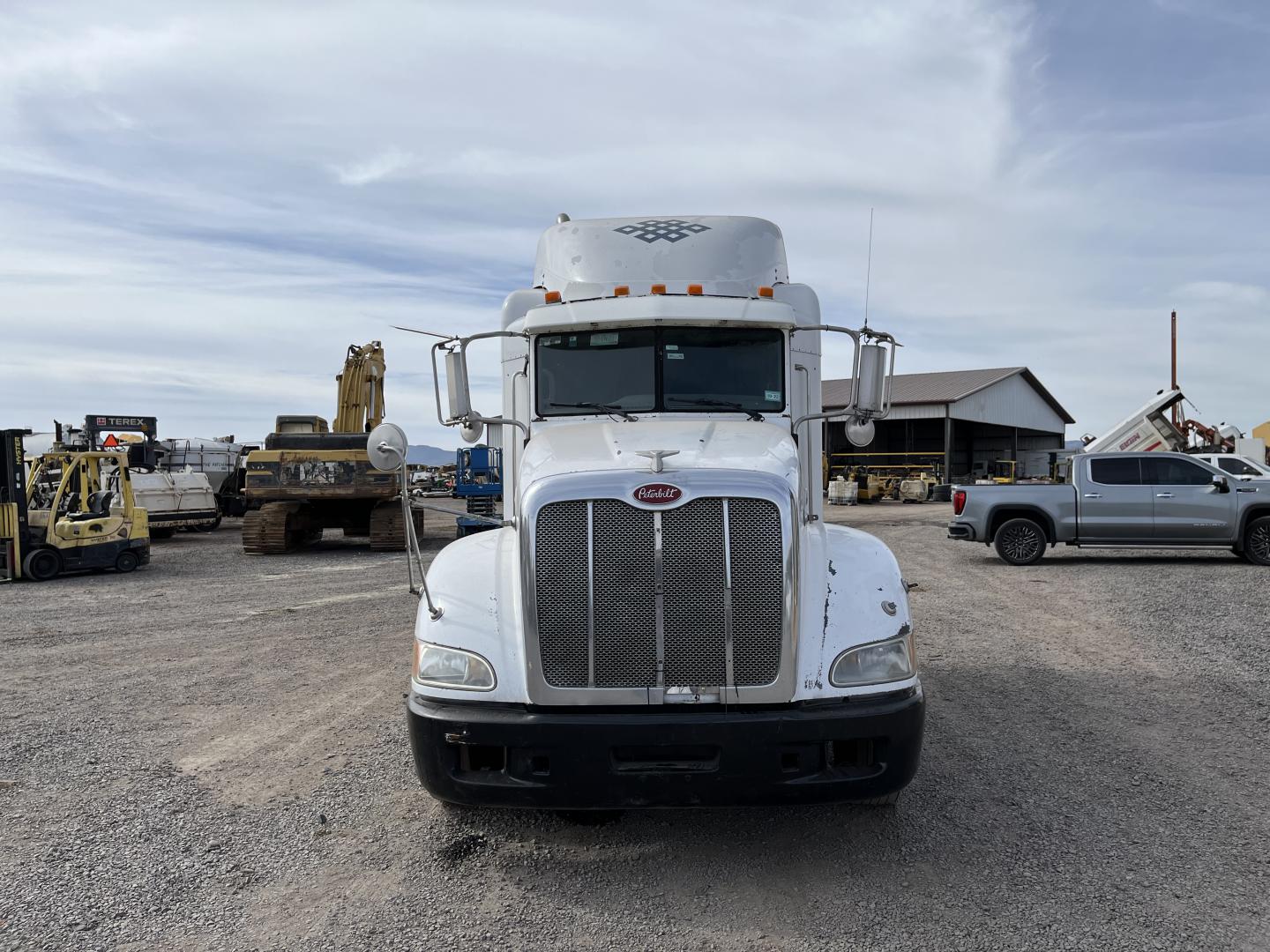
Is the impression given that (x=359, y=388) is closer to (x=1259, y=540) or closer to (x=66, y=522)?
(x=66, y=522)

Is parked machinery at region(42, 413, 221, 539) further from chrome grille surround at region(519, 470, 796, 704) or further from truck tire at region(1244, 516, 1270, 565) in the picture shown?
truck tire at region(1244, 516, 1270, 565)

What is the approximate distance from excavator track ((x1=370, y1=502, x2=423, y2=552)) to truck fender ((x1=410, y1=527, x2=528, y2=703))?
45.4ft

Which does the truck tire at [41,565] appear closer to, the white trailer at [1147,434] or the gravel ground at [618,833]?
the gravel ground at [618,833]

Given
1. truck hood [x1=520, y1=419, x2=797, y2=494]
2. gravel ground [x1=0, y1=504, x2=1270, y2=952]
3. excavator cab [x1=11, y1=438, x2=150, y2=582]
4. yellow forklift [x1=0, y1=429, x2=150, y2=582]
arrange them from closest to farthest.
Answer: gravel ground [x1=0, y1=504, x2=1270, y2=952]
truck hood [x1=520, y1=419, x2=797, y2=494]
yellow forklift [x1=0, y1=429, x2=150, y2=582]
excavator cab [x1=11, y1=438, x2=150, y2=582]

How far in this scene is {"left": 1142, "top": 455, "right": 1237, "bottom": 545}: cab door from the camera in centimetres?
1409

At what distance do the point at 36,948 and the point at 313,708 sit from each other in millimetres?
3176

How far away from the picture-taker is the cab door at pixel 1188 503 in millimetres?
14094

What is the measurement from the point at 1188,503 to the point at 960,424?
3658cm

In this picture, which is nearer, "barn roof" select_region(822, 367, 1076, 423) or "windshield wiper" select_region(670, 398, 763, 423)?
"windshield wiper" select_region(670, 398, 763, 423)

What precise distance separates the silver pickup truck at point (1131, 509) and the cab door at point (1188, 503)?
0.01m

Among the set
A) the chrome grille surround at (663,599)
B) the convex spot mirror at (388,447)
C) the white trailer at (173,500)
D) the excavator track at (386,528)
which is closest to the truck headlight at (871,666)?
the chrome grille surround at (663,599)

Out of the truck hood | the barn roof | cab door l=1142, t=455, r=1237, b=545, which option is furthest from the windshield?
the barn roof

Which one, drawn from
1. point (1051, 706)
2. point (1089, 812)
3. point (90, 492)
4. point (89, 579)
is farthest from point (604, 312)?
point (90, 492)

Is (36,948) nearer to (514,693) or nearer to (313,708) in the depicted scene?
(514,693)
